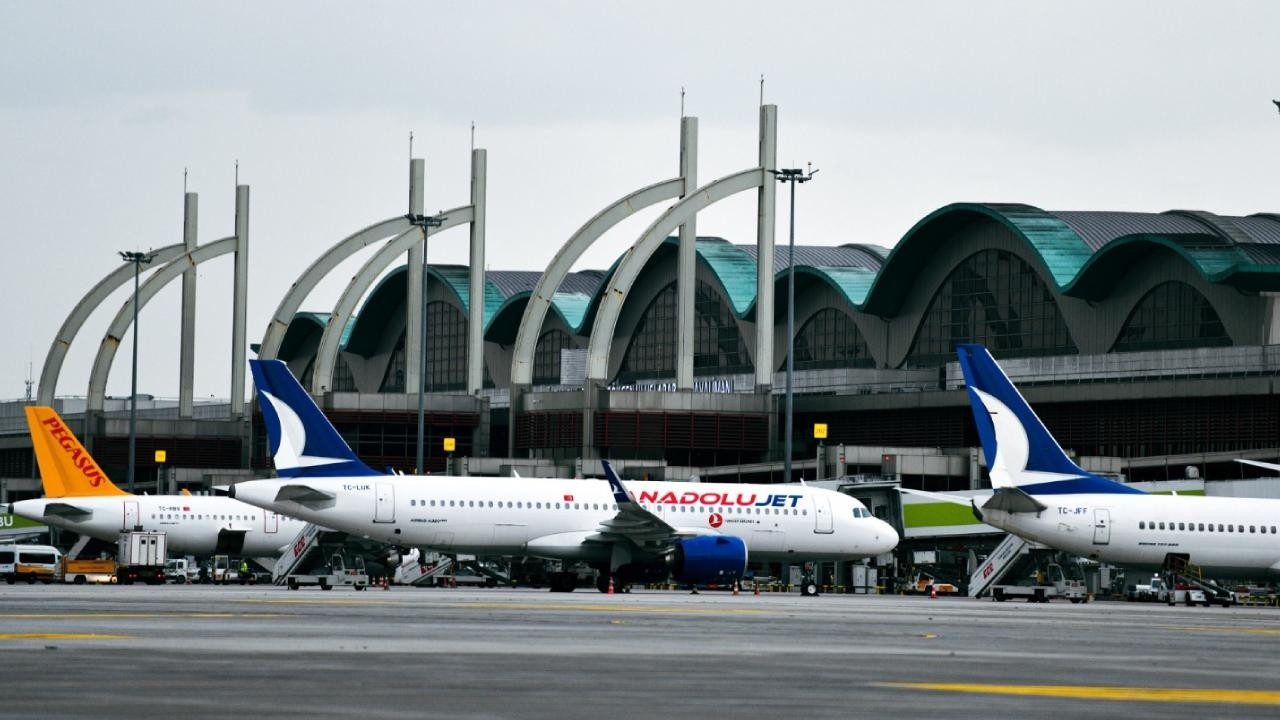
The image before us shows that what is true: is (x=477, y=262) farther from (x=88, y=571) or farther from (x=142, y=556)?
(x=142, y=556)

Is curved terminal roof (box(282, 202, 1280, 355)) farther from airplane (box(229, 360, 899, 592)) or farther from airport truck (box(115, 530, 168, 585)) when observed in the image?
airport truck (box(115, 530, 168, 585))

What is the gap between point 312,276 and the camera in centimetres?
11338

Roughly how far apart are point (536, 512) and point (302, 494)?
671 cm

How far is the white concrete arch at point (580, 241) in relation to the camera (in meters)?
98.1

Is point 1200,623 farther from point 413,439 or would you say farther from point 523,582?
point 413,439

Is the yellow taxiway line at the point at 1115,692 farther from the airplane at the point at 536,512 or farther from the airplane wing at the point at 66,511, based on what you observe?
the airplane wing at the point at 66,511

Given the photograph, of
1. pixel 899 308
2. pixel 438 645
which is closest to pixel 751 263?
pixel 899 308

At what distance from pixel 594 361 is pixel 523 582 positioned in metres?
29.0

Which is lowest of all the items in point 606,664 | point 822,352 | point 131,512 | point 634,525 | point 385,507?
point 606,664

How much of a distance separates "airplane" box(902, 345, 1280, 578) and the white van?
132 ft

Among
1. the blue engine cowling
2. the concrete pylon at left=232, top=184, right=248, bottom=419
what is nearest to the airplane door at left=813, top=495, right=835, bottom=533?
the blue engine cowling

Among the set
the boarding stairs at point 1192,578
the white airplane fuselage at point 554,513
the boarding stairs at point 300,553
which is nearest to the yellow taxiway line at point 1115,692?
the boarding stairs at point 1192,578

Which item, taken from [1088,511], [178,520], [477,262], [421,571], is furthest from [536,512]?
[477,262]

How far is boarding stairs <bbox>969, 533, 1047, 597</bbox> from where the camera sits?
60.2 meters
